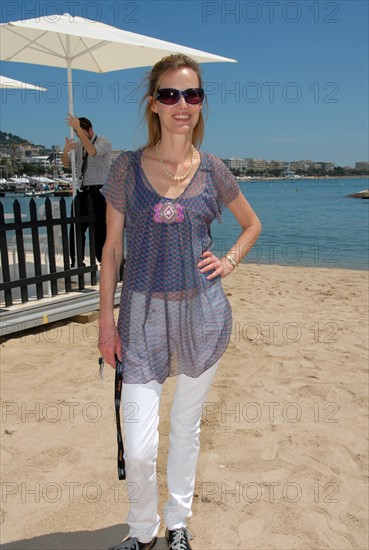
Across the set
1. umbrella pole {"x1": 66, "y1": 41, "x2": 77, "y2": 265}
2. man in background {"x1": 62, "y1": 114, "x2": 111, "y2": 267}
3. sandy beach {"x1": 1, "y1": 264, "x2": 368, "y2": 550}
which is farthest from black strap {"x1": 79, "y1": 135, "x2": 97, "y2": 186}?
sandy beach {"x1": 1, "y1": 264, "x2": 368, "y2": 550}

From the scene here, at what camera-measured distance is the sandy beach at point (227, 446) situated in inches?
110

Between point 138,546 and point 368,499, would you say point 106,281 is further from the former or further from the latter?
point 368,499

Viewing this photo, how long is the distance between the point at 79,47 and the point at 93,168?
2472 millimetres

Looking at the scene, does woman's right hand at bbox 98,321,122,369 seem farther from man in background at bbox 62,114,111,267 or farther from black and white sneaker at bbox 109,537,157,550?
man in background at bbox 62,114,111,267

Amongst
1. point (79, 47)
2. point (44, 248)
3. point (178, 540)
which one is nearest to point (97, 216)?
point (44, 248)

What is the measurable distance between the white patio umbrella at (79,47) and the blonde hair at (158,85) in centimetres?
452

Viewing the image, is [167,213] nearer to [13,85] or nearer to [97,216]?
[97,216]

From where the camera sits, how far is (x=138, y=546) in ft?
7.80

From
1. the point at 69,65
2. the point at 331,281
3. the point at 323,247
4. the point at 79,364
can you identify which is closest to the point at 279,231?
the point at 323,247

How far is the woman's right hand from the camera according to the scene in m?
2.28

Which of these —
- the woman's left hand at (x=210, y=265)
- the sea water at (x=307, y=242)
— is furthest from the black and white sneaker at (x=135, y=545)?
the sea water at (x=307, y=242)

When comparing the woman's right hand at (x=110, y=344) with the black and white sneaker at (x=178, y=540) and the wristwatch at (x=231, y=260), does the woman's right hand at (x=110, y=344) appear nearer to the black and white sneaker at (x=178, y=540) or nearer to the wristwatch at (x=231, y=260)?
the wristwatch at (x=231, y=260)

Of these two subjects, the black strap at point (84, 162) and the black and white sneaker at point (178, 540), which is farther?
the black strap at point (84, 162)

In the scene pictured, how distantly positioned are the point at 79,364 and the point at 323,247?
48.9 ft
